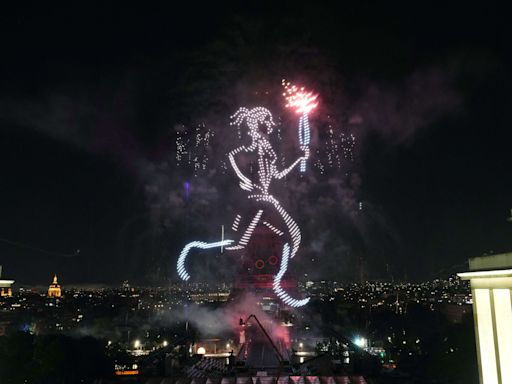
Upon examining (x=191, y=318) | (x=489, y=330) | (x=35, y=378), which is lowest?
(x=35, y=378)

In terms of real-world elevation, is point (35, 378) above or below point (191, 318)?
below

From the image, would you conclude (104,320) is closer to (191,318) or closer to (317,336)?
(191,318)

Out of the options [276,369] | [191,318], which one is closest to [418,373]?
[276,369]

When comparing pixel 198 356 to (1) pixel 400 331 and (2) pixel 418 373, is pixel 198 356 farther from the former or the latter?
(1) pixel 400 331

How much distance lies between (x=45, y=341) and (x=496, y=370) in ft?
136

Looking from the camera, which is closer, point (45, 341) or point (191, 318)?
point (45, 341)

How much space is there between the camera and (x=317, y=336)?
65.6 meters

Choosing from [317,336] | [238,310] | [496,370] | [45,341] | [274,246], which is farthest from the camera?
[274,246]

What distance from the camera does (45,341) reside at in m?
44.9

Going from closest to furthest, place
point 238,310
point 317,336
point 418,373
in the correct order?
point 418,373, point 317,336, point 238,310

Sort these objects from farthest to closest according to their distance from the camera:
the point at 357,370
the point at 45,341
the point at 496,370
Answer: the point at 45,341 < the point at 357,370 < the point at 496,370

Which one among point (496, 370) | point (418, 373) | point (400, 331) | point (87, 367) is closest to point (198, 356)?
point (87, 367)

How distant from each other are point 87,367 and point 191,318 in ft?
127

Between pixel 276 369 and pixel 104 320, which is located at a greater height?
pixel 104 320
